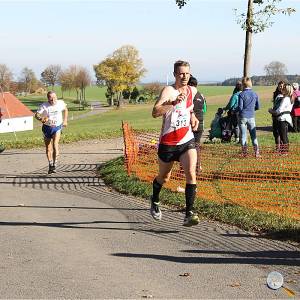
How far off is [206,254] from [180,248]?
354 mm

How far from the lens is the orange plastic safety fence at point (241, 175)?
8.50 metres

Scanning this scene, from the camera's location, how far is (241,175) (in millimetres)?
10305

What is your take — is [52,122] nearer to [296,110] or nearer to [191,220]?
[191,220]

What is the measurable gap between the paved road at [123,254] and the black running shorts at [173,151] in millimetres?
851

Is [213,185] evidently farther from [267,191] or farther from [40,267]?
[40,267]

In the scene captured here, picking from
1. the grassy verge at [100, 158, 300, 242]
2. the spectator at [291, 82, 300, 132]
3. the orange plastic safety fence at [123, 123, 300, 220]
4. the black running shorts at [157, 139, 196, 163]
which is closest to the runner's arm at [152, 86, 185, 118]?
the black running shorts at [157, 139, 196, 163]

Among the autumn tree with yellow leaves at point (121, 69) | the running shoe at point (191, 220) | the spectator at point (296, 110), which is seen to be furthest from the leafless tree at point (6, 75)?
the running shoe at point (191, 220)

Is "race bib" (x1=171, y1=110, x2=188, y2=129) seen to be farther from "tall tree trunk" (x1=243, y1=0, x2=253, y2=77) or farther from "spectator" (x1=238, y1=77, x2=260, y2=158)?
"tall tree trunk" (x1=243, y1=0, x2=253, y2=77)

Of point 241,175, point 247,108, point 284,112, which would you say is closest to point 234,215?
point 241,175

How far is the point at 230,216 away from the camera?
290 inches

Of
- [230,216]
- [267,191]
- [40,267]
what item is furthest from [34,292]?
[267,191]

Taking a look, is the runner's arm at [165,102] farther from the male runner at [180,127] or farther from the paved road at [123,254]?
the paved road at [123,254]

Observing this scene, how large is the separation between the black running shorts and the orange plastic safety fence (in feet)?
5.21

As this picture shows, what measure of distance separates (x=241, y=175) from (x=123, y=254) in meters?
4.96
